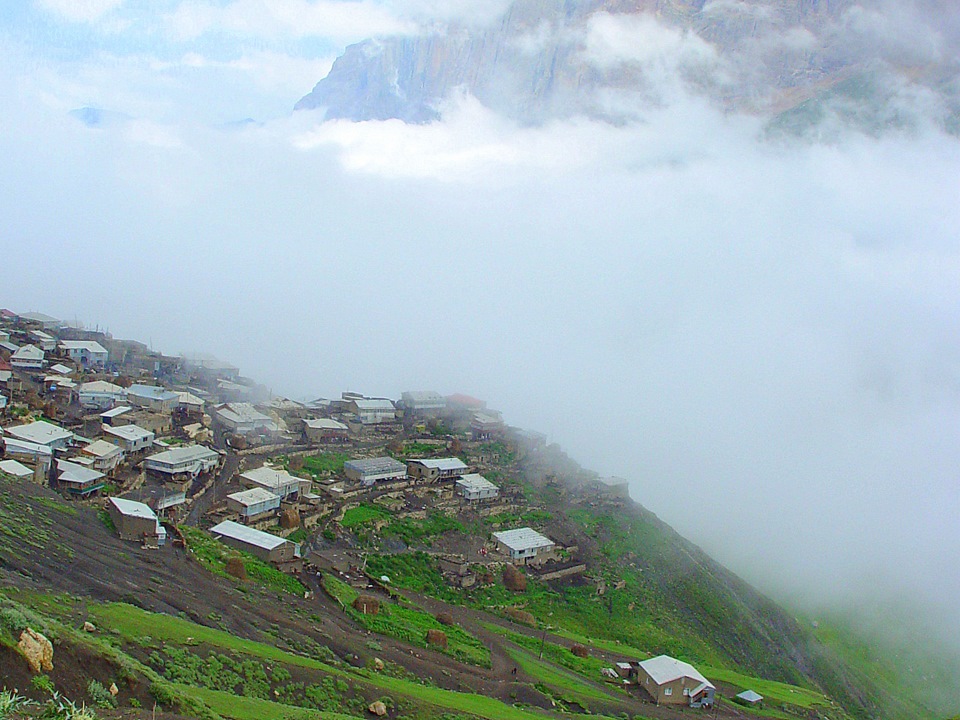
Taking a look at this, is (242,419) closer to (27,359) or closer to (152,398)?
(152,398)

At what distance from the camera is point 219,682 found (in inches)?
866

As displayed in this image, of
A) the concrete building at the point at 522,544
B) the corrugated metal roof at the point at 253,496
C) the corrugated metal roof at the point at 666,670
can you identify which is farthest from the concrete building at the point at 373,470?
the corrugated metal roof at the point at 666,670

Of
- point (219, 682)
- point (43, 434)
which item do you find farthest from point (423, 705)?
point (43, 434)

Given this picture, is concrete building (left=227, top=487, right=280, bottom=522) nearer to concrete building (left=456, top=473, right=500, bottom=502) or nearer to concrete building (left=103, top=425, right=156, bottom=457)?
concrete building (left=103, top=425, right=156, bottom=457)

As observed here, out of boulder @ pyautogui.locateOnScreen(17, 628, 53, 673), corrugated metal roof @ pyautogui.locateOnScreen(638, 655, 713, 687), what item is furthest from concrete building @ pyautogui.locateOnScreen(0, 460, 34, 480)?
corrugated metal roof @ pyautogui.locateOnScreen(638, 655, 713, 687)

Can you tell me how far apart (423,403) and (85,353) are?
3749 centimetres

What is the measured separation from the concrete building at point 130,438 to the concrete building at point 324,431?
18.3 metres

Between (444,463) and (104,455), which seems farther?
(444,463)

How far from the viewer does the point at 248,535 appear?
141ft

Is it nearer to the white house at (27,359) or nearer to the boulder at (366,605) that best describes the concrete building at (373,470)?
the boulder at (366,605)

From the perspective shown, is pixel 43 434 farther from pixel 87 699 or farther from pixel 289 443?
pixel 87 699

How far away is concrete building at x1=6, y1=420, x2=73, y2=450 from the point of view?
47.8 metres

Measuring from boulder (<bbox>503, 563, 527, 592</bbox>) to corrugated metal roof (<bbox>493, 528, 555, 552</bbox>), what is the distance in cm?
282

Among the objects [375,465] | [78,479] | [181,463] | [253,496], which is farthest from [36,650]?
[375,465]
